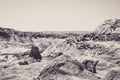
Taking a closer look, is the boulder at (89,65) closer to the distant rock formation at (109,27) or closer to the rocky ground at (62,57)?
the rocky ground at (62,57)

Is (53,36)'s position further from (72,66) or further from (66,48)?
(72,66)

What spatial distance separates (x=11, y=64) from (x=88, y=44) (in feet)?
82.1

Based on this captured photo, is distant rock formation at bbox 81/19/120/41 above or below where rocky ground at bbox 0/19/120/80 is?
above

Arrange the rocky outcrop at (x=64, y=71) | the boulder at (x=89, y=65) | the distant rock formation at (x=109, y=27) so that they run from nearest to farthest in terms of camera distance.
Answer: the rocky outcrop at (x=64, y=71) → the boulder at (x=89, y=65) → the distant rock formation at (x=109, y=27)

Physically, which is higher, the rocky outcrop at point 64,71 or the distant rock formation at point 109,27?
the distant rock formation at point 109,27

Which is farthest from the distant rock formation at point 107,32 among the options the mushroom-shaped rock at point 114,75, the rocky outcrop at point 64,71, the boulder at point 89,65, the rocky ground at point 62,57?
the mushroom-shaped rock at point 114,75

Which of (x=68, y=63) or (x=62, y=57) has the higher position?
(x=62, y=57)

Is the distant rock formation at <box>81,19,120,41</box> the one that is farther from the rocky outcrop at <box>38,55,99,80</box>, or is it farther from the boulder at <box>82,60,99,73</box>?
the rocky outcrop at <box>38,55,99,80</box>

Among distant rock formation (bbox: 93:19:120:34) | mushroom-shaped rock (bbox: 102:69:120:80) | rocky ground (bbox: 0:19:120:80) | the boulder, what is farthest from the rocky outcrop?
distant rock formation (bbox: 93:19:120:34)

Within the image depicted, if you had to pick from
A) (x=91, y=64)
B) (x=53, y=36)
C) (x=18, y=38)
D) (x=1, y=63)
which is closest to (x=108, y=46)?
(x=91, y=64)

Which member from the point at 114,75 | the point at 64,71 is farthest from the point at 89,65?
the point at 114,75

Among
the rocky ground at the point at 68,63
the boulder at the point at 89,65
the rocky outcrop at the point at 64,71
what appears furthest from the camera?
the boulder at the point at 89,65

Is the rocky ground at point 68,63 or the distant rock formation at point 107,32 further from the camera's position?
the distant rock formation at point 107,32

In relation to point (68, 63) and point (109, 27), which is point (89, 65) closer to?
point (68, 63)
